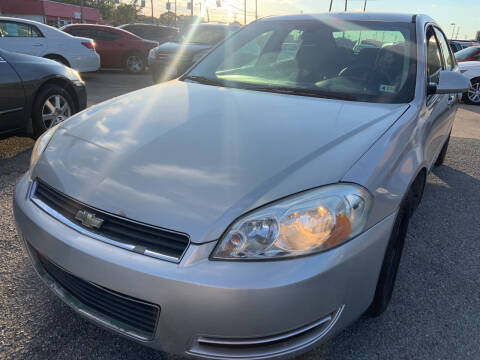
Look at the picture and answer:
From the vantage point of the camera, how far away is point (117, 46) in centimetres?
1198

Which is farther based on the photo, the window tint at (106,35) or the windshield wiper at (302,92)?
the window tint at (106,35)

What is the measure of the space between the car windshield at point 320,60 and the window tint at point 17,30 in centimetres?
649

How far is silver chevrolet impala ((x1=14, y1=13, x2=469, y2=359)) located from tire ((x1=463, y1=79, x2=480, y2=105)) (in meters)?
8.69

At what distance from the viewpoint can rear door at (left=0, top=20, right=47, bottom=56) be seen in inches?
A: 298

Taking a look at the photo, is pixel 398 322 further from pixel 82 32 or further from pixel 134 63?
pixel 82 32

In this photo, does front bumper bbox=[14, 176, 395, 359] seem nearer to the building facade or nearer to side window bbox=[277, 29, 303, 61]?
side window bbox=[277, 29, 303, 61]

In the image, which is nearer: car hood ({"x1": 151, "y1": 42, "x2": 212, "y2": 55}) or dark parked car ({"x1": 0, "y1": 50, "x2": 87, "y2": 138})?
dark parked car ({"x1": 0, "y1": 50, "x2": 87, "y2": 138})

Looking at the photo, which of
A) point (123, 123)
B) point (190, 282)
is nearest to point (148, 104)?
point (123, 123)

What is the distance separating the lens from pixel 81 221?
5.00 ft

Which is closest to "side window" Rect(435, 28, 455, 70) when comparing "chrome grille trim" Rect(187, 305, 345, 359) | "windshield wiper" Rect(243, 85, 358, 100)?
"windshield wiper" Rect(243, 85, 358, 100)

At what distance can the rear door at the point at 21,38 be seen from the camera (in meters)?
7.58

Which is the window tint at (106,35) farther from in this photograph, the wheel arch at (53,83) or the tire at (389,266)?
the tire at (389,266)

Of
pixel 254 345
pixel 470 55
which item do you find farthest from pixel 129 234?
pixel 470 55

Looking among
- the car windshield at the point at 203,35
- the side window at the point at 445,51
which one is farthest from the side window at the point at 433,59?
the car windshield at the point at 203,35
